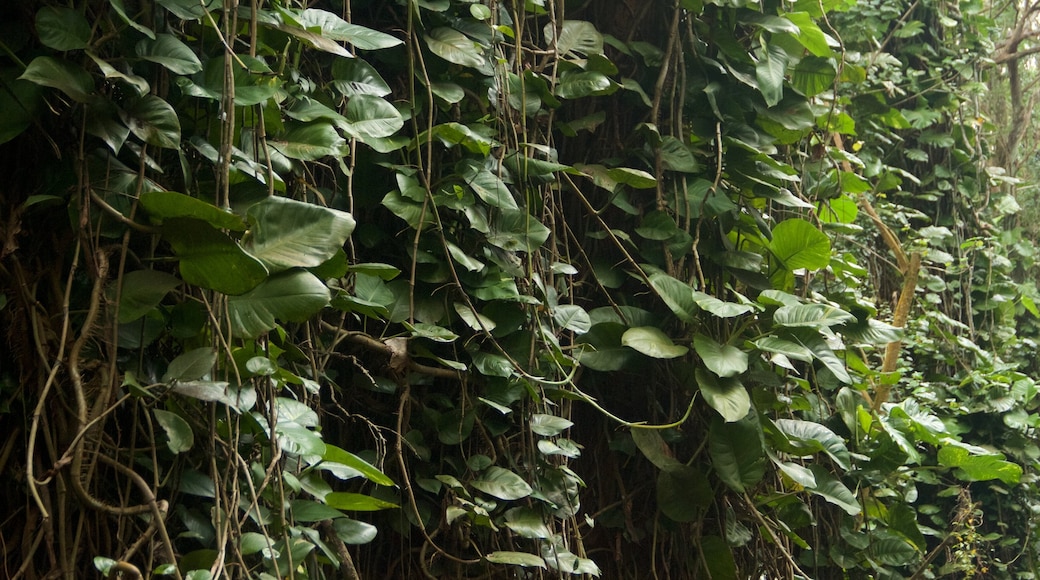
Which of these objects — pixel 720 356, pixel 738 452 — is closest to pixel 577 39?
pixel 720 356

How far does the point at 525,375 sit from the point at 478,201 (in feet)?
1.04

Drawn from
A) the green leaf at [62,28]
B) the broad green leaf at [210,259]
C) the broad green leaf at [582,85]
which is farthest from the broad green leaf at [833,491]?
the green leaf at [62,28]

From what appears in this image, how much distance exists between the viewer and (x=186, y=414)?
1.09 metres

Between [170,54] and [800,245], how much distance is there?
132 centimetres

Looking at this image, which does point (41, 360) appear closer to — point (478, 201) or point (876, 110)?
point (478, 201)

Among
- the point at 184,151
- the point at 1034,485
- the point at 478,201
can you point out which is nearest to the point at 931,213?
the point at 1034,485

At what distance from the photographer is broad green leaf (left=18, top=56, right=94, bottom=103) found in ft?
3.19

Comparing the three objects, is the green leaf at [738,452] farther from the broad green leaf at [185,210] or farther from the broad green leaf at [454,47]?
the broad green leaf at [185,210]

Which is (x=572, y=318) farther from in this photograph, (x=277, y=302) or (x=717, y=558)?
(x=277, y=302)

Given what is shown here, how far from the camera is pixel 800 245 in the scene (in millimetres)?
1893

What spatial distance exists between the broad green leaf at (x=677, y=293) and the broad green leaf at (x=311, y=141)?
2.48 ft

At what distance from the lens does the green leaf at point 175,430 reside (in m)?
1.02

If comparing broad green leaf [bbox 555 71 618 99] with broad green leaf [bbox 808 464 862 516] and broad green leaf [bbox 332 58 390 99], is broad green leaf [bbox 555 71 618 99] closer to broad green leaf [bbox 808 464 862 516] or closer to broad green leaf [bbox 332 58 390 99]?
broad green leaf [bbox 332 58 390 99]

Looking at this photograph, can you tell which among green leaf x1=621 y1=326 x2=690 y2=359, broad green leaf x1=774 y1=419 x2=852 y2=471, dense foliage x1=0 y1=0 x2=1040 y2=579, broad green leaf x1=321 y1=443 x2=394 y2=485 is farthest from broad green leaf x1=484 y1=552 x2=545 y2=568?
broad green leaf x1=774 y1=419 x2=852 y2=471
